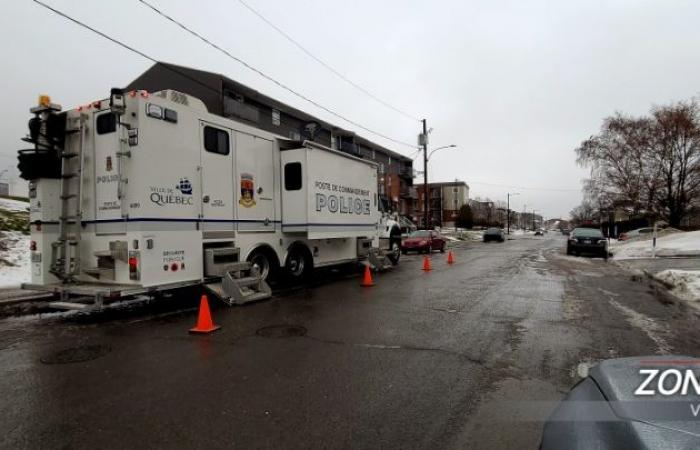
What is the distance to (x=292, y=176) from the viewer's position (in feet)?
34.2

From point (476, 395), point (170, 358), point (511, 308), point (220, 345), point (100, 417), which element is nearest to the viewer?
point (100, 417)

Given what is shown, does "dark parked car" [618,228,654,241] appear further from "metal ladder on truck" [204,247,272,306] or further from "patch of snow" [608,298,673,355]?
"metal ladder on truck" [204,247,272,306]

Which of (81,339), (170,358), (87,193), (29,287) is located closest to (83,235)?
(87,193)

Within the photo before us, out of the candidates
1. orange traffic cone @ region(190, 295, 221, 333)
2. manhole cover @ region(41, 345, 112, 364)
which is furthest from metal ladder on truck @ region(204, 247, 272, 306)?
manhole cover @ region(41, 345, 112, 364)

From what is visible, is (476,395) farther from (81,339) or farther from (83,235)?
(83,235)

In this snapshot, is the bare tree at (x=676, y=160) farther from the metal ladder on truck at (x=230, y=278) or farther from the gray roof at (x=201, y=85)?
the metal ladder on truck at (x=230, y=278)

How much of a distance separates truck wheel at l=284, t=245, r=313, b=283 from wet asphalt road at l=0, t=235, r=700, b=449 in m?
2.16

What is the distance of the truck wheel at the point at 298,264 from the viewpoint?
1099 centimetres

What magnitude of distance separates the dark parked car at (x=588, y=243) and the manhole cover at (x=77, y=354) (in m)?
24.4

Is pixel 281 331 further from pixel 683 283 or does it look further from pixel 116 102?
pixel 683 283

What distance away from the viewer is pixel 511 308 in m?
8.14

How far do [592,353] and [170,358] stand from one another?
5.15m

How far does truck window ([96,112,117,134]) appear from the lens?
7.46 meters

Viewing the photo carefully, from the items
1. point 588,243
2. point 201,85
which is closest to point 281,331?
point 588,243
